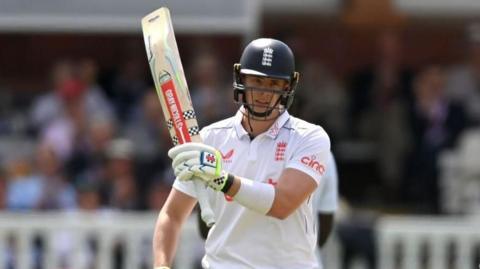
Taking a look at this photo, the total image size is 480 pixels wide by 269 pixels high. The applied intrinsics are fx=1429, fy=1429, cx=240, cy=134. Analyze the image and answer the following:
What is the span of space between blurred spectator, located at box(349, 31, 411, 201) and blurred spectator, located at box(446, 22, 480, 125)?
388 millimetres

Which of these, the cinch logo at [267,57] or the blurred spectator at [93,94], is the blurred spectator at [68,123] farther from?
the cinch logo at [267,57]

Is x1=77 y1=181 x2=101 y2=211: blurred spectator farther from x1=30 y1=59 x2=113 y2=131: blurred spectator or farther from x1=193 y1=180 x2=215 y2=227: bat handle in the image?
x1=193 y1=180 x2=215 y2=227: bat handle

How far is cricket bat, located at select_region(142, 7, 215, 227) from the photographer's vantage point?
208 inches

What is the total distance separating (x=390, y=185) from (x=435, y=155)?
92 cm

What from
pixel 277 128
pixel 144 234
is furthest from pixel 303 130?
pixel 144 234

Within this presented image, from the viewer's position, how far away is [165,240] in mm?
5410

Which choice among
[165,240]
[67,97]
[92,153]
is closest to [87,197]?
[92,153]

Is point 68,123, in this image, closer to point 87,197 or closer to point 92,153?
point 92,153

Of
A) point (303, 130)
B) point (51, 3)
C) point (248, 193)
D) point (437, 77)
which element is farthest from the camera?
point (437, 77)

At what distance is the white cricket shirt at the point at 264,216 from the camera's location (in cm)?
529

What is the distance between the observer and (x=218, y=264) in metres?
5.36

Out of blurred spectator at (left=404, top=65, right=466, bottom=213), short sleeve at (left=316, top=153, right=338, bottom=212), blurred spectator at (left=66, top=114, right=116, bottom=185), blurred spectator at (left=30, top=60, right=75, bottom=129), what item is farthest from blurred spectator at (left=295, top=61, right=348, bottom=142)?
short sleeve at (left=316, top=153, right=338, bottom=212)

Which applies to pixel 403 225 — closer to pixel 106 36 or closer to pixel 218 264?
pixel 106 36

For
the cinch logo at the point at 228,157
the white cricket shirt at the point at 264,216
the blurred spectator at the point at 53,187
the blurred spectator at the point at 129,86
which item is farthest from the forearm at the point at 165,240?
the blurred spectator at the point at 129,86
